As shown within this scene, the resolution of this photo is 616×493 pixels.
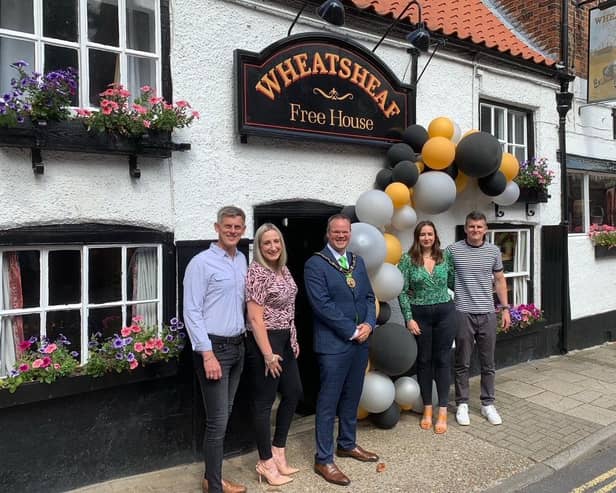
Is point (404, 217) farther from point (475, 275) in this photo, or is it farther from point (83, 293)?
point (83, 293)

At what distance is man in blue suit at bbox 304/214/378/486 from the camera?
3.63m

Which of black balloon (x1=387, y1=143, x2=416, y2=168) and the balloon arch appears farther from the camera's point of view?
black balloon (x1=387, y1=143, x2=416, y2=168)

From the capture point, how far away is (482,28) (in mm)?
7152

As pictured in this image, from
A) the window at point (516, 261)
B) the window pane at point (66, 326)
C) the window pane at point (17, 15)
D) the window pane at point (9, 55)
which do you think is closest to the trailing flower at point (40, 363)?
the window pane at point (66, 326)

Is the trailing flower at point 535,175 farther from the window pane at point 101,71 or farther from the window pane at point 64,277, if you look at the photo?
the window pane at point 64,277

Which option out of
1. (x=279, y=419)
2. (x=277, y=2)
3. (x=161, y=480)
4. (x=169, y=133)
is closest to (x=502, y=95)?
(x=277, y=2)

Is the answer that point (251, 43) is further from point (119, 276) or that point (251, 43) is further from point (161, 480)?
point (161, 480)

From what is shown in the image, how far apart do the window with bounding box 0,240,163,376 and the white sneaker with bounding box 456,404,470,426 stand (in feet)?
9.11

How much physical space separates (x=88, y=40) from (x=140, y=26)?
43 centimetres

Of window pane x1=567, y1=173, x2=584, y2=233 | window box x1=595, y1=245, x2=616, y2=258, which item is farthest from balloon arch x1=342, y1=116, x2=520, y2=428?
window box x1=595, y1=245, x2=616, y2=258

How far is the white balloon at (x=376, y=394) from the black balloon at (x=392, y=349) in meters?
0.10

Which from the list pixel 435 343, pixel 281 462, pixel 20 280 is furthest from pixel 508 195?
pixel 20 280

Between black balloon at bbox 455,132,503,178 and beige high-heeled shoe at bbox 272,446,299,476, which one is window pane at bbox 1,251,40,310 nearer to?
beige high-heeled shoe at bbox 272,446,299,476

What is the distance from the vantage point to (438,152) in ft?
16.1
